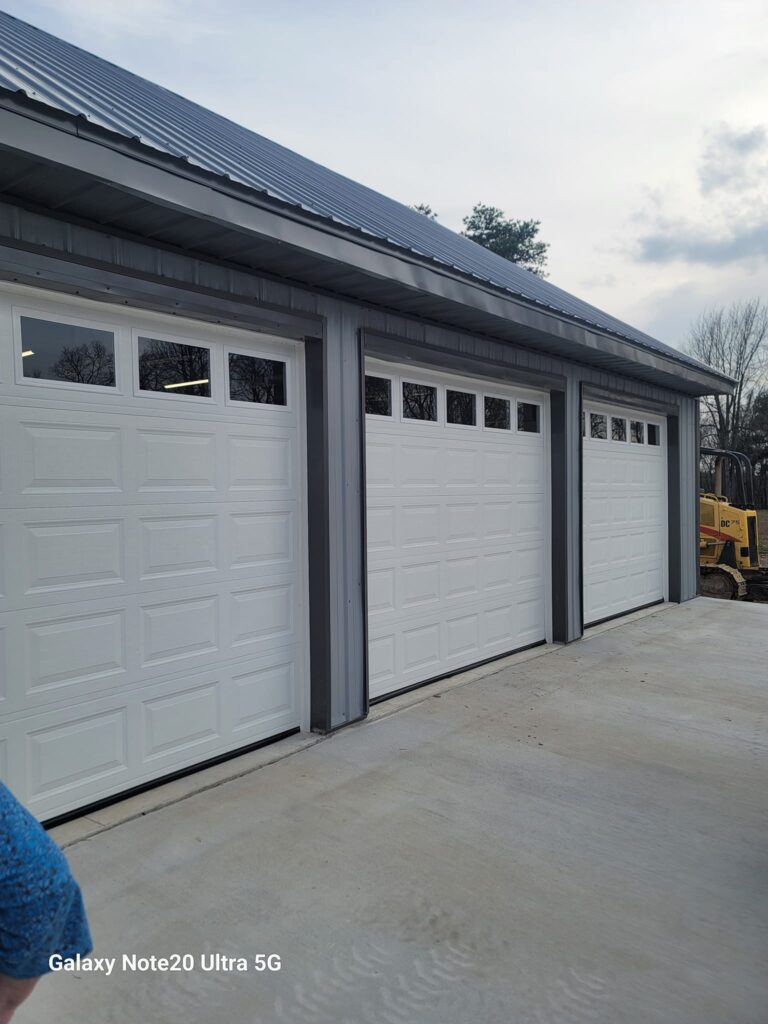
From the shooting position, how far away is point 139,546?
11.7 feet

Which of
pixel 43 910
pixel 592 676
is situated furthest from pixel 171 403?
pixel 592 676

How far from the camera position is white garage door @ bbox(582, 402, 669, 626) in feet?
25.3

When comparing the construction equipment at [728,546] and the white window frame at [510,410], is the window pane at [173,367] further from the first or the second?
the construction equipment at [728,546]

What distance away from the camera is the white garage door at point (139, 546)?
3156mm

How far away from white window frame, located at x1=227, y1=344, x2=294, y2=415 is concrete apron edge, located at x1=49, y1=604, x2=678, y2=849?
203 cm

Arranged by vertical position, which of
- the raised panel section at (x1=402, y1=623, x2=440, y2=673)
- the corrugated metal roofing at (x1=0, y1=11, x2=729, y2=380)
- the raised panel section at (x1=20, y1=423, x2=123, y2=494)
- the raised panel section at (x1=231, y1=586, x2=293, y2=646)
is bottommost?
the raised panel section at (x1=402, y1=623, x2=440, y2=673)

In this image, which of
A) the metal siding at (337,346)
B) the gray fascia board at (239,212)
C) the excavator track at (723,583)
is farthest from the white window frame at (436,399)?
the excavator track at (723,583)

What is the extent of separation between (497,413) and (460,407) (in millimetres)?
609

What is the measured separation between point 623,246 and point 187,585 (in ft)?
98.1

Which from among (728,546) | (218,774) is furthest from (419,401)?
(728,546)

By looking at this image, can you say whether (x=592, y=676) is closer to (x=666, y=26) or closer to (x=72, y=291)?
(x=72, y=291)

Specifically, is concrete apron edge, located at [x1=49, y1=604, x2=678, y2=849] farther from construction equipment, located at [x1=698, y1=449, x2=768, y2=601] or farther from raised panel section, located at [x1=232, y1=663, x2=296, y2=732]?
construction equipment, located at [x1=698, y1=449, x2=768, y2=601]

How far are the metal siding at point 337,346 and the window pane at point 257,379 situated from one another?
0.29 m

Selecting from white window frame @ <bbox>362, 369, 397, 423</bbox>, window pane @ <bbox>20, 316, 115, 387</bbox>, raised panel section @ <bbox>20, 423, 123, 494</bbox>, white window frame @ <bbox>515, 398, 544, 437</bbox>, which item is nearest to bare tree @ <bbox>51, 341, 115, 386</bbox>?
window pane @ <bbox>20, 316, 115, 387</bbox>
